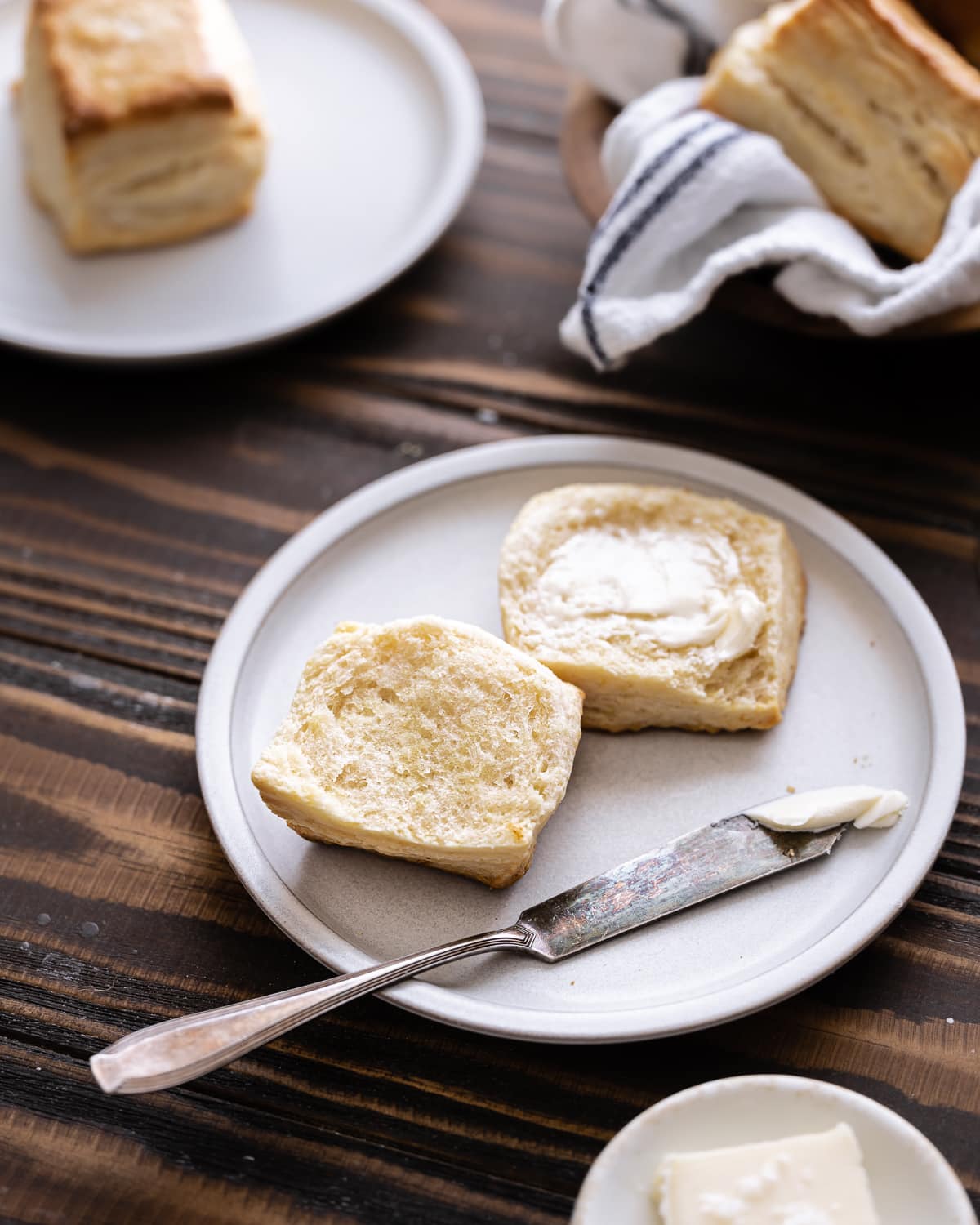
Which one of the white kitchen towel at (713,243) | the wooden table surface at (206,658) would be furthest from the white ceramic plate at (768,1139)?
the white kitchen towel at (713,243)

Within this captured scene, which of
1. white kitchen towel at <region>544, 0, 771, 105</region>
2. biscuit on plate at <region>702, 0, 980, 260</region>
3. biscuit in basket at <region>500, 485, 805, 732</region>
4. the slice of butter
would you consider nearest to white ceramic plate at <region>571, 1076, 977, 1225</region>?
the slice of butter

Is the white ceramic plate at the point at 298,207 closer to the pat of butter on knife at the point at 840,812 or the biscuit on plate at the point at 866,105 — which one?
the biscuit on plate at the point at 866,105

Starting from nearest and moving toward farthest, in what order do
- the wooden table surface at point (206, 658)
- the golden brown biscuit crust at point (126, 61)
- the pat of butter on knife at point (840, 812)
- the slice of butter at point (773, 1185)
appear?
the slice of butter at point (773, 1185), the wooden table surface at point (206, 658), the pat of butter on knife at point (840, 812), the golden brown biscuit crust at point (126, 61)

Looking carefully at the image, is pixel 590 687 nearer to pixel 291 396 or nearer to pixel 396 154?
pixel 291 396

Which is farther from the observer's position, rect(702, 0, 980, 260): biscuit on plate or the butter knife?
rect(702, 0, 980, 260): biscuit on plate

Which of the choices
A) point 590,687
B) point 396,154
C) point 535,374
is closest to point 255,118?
point 396,154

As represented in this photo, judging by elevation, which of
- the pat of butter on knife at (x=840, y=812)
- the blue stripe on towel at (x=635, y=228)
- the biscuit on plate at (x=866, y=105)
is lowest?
the pat of butter on knife at (x=840, y=812)

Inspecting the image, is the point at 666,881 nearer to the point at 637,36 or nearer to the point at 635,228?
the point at 635,228

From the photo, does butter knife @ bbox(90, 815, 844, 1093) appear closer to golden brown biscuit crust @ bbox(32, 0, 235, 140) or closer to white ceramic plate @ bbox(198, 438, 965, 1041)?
white ceramic plate @ bbox(198, 438, 965, 1041)
